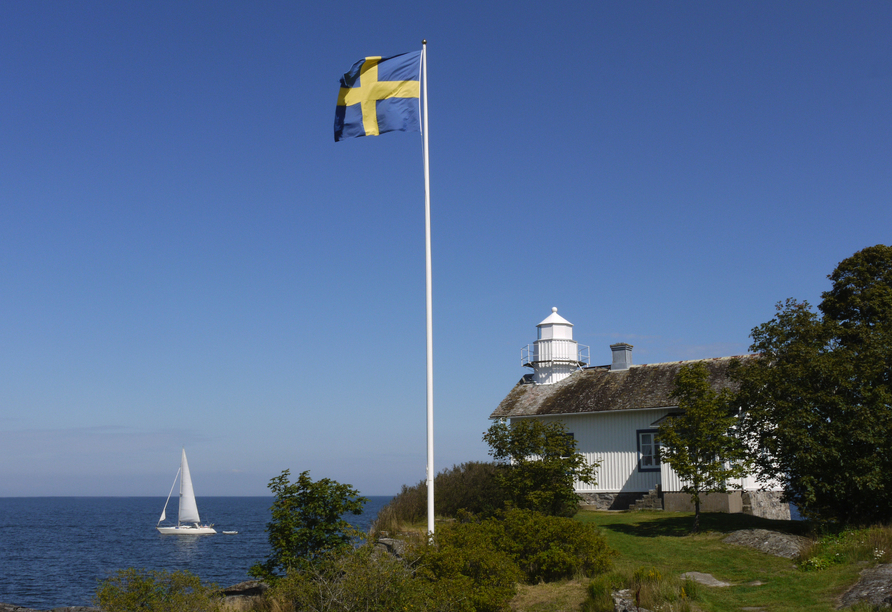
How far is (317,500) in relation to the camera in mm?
15047

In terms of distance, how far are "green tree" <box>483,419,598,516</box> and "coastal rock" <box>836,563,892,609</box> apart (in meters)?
9.64

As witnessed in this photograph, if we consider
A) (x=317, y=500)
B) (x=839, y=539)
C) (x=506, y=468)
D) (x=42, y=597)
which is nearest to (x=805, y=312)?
(x=839, y=539)

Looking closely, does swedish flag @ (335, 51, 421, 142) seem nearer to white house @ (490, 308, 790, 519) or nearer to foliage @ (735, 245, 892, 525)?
foliage @ (735, 245, 892, 525)

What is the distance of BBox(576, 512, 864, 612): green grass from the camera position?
40.6 feet

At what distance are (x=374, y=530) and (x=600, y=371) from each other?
1397cm

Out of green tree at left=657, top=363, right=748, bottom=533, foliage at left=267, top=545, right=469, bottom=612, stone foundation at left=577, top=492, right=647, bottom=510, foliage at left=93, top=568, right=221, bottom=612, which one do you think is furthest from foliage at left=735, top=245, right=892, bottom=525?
foliage at left=93, top=568, right=221, bottom=612

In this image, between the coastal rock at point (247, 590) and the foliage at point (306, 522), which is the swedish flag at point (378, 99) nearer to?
the foliage at point (306, 522)

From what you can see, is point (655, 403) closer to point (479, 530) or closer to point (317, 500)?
point (479, 530)

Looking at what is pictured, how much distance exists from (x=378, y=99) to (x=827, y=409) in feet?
41.0

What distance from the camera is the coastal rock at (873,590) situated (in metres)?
11.1

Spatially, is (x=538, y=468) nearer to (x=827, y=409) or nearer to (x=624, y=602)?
(x=827, y=409)

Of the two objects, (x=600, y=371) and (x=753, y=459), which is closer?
(x=753, y=459)

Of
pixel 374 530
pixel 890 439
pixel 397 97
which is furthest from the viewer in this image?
pixel 374 530

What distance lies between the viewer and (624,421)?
29.0m
